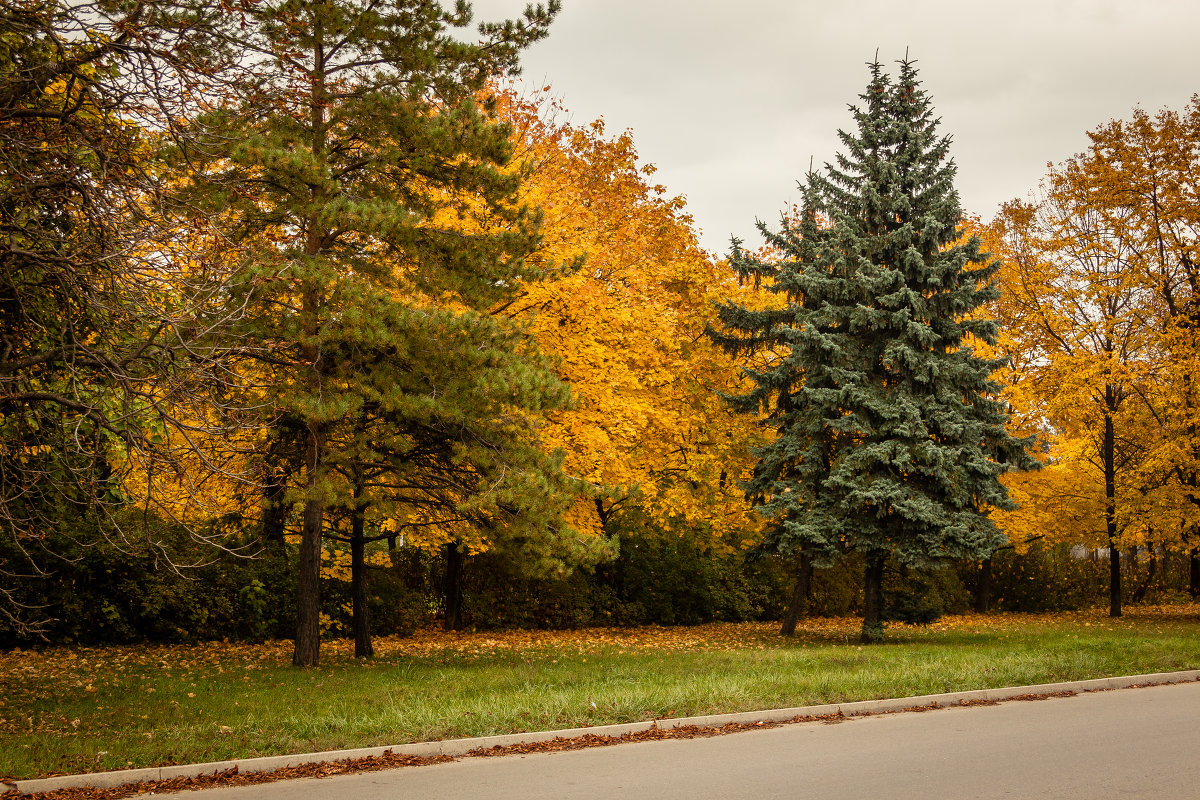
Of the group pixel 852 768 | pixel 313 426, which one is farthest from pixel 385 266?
pixel 852 768

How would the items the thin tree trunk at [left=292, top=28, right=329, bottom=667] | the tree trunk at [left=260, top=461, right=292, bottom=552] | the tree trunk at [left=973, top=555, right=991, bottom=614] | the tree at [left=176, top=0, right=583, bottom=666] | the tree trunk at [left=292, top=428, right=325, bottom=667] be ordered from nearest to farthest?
the tree at [left=176, top=0, right=583, bottom=666] < the thin tree trunk at [left=292, top=28, right=329, bottom=667] < the tree trunk at [left=292, top=428, right=325, bottom=667] < the tree trunk at [left=260, top=461, right=292, bottom=552] < the tree trunk at [left=973, top=555, right=991, bottom=614]

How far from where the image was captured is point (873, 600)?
62.7 ft

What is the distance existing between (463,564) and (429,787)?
15.6 metres

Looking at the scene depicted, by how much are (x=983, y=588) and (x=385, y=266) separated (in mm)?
24113

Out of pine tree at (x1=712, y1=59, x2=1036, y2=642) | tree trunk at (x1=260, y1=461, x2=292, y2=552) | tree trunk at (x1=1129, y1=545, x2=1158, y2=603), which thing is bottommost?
tree trunk at (x1=1129, y1=545, x2=1158, y2=603)

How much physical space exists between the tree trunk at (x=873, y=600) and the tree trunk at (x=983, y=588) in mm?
12172

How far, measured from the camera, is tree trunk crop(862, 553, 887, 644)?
1883 cm

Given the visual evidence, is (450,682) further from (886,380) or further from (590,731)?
(886,380)

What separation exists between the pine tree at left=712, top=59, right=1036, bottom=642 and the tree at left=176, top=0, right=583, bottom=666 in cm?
726

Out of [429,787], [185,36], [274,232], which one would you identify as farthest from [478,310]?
[429,787]

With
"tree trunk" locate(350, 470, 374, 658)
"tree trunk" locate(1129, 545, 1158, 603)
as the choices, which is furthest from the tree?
"tree trunk" locate(1129, 545, 1158, 603)

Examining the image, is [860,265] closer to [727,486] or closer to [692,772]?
[727,486]

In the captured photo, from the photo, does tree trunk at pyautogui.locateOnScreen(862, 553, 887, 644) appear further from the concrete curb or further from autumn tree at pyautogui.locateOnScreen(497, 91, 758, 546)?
the concrete curb

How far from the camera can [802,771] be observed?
739 centimetres
